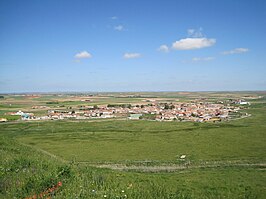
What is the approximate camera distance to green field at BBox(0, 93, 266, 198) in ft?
24.9

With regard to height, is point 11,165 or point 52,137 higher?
point 11,165

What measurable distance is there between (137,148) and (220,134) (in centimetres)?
1623

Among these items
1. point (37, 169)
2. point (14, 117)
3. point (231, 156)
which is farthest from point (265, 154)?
point (14, 117)

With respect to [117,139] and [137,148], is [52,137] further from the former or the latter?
[137,148]

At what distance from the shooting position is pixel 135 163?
82.1ft

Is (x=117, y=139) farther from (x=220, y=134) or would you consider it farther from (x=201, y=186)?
(x=201, y=186)

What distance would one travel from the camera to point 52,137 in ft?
135

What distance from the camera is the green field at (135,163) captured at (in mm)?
7586

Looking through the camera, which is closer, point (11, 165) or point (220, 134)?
point (11, 165)

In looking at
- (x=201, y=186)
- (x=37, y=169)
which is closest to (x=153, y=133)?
(x=201, y=186)

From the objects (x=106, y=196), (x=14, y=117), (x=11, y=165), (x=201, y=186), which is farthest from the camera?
(x=14, y=117)

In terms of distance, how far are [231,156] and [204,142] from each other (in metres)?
7.75

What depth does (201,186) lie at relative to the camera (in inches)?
648

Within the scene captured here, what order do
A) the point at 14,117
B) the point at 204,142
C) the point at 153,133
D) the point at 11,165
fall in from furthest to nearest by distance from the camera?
the point at 14,117 < the point at 153,133 < the point at 204,142 < the point at 11,165
